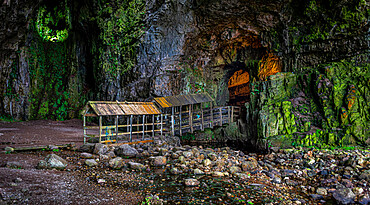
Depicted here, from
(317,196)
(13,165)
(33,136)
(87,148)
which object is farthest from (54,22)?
(317,196)

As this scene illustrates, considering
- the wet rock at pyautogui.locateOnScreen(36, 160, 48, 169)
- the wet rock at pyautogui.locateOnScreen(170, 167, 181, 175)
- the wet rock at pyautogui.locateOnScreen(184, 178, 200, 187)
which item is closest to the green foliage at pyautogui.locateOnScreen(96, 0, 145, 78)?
the wet rock at pyautogui.locateOnScreen(170, 167, 181, 175)

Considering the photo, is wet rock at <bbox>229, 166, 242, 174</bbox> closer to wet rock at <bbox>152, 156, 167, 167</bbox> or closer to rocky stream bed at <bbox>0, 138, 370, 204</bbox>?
rocky stream bed at <bbox>0, 138, 370, 204</bbox>

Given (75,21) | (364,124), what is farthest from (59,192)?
(75,21)

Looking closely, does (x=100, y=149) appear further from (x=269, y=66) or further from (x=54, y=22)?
(x=54, y=22)

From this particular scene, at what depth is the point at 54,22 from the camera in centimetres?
2441

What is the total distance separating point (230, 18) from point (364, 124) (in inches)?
472

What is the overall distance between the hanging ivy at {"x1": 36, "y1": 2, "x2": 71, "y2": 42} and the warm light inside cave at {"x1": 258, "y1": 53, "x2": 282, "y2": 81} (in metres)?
21.9

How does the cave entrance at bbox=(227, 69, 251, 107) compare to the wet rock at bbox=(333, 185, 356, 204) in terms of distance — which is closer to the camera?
the wet rock at bbox=(333, 185, 356, 204)

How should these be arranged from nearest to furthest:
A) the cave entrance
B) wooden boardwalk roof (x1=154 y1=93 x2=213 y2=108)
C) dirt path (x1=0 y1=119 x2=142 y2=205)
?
1. dirt path (x1=0 y1=119 x2=142 y2=205)
2. wooden boardwalk roof (x1=154 y1=93 x2=213 y2=108)
3. the cave entrance

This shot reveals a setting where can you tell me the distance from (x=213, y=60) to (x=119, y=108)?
12291 mm

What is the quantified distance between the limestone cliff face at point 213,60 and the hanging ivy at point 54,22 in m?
0.83

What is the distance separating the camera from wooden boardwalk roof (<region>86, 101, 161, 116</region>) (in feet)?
34.0

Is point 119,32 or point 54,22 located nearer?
point 119,32

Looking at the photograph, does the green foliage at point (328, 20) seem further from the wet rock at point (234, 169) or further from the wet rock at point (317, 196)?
the wet rock at point (317, 196)
